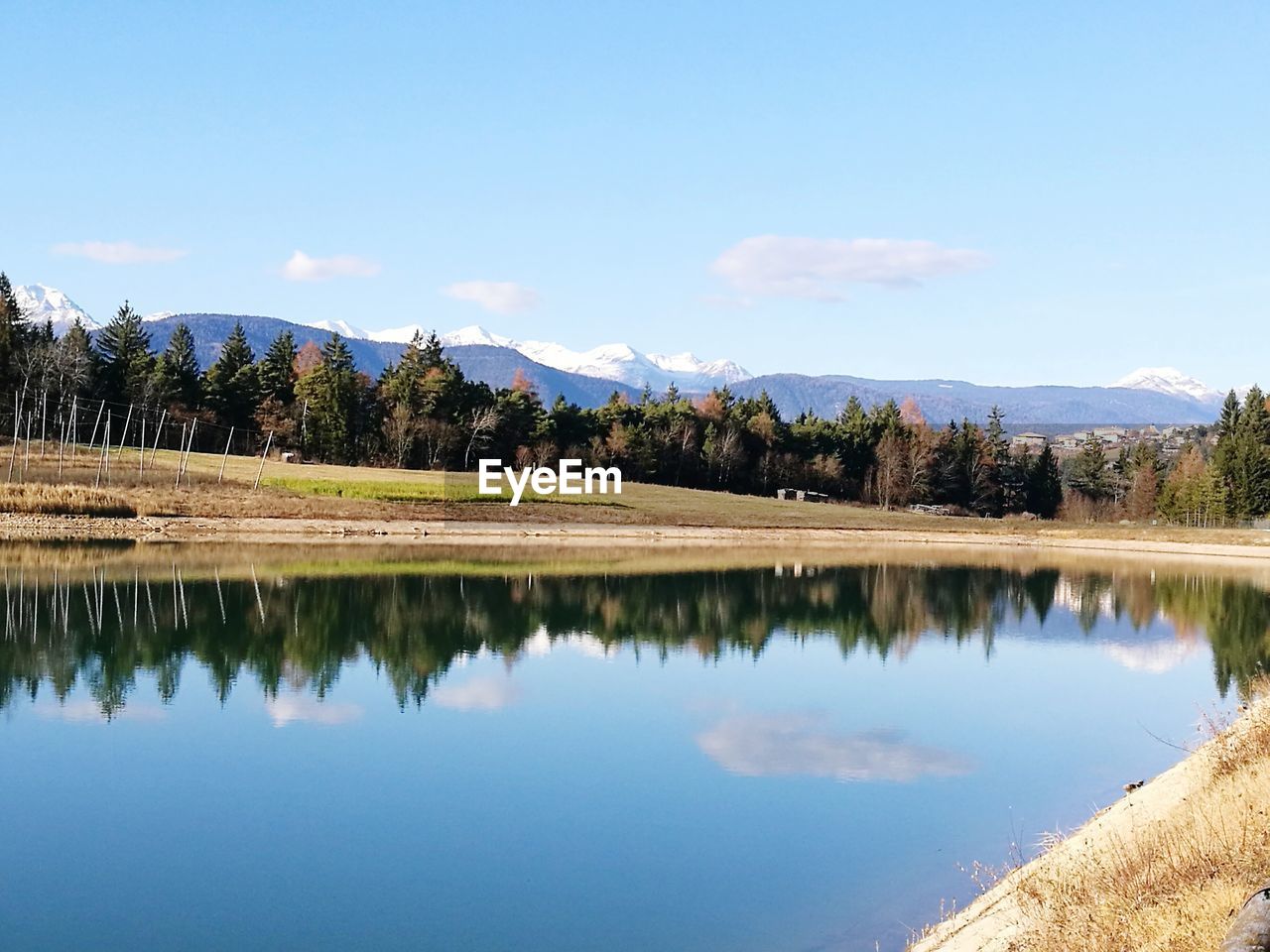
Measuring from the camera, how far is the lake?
511 inches

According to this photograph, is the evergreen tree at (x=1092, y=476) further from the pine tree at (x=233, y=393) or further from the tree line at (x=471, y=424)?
the pine tree at (x=233, y=393)

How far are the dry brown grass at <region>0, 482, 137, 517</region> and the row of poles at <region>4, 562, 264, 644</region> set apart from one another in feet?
59.9

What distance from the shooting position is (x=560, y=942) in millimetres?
12133

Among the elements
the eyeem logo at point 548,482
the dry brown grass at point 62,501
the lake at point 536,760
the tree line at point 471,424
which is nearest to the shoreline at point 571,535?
the dry brown grass at point 62,501

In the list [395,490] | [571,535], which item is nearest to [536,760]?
[571,535]

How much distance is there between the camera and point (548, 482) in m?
96.2

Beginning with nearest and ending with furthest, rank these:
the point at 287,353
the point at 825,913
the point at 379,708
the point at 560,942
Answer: the point at 560,942 < the point at 825,913 < the point at 379,708 < the point at 287,353

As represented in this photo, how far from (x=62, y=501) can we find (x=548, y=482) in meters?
40.5

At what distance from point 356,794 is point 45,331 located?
10257 centimetres

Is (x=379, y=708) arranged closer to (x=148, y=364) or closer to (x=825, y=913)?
(x=825, y=913)

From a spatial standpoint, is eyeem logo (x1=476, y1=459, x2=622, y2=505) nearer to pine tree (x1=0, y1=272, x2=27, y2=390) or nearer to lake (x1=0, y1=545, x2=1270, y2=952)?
pine tree (x1=0, y1=272, x2=27, y2=390)

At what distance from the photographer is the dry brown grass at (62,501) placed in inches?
2413

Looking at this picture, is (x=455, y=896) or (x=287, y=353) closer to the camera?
(x=455, y=896)

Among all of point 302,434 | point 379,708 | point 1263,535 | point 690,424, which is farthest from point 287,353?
point 379,708
